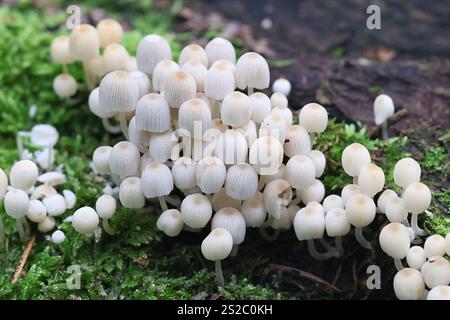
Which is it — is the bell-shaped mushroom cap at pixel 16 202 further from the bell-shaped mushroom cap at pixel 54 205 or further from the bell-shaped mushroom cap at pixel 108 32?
the bell-shaped mushroom cap at pixel 108 32

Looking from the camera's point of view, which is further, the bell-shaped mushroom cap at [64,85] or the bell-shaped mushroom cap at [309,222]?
the bell-shaped mushroom cap at [64,85]

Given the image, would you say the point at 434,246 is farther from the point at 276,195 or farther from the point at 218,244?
the point at 218,244

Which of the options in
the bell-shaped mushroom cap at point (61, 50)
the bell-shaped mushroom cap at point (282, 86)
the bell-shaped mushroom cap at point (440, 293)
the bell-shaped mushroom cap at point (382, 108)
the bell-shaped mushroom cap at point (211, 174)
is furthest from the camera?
the bell-shaped mushroom cap at point (61, 50)

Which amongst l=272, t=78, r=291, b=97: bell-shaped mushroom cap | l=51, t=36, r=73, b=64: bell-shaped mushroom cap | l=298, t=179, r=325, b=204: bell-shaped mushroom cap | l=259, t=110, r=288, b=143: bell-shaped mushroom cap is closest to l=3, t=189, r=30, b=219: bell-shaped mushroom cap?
l=51, t=36, r=73, b=64: bell-shaped mushroom cap

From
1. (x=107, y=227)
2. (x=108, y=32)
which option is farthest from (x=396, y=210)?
(x=108, y=32)

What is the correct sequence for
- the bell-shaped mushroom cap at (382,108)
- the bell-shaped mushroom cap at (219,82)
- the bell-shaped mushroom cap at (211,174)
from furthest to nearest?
1. the bell-shaped mushroom cap at (382,108)
2. the bell-shaped mushroom cap at (219,82)
3. the bell-shaped mushroom cap at (211,174)

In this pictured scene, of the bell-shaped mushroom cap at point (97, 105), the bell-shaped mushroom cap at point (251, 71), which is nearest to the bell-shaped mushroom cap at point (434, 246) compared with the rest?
the bell-shaped mushroom cap at point (251, 71)

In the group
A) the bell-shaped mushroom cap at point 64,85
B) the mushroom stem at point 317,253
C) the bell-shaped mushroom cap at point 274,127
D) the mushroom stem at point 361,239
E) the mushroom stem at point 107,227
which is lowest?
the mushroom stem at point 317,253
